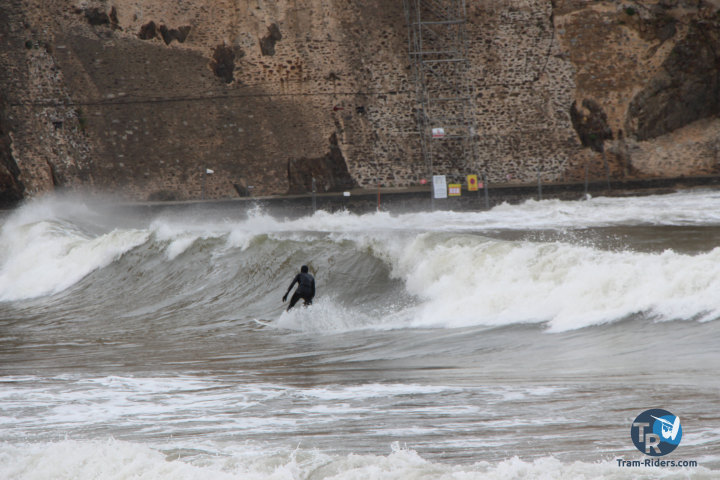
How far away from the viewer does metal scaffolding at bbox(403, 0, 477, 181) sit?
30.3 meters

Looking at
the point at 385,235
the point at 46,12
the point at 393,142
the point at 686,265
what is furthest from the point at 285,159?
the point at 686,265

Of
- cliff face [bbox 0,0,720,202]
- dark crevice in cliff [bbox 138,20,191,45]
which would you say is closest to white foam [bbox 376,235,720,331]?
cliff face [bbox 0,0,720,202]

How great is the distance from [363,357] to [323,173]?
21111 millimetres

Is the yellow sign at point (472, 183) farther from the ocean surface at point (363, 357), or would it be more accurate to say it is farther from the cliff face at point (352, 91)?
the ocean surface at point (363, 357)

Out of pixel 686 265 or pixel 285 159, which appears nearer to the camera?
pixel 686 265

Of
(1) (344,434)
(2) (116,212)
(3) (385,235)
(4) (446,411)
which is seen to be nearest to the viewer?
(1) (344,434)

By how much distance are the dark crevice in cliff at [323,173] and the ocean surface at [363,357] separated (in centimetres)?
1059

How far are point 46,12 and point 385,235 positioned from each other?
17603 millimetres

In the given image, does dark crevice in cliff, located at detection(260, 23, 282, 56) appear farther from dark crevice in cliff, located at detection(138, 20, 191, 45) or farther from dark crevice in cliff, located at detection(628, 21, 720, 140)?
dark crevice in cliff, located at detection(628, 21, 720, 140)

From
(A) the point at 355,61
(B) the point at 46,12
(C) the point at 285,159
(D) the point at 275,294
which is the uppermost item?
(B) the point at 46,12

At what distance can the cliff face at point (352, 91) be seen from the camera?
94.9 feet

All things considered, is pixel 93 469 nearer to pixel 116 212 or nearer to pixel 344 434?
pixel 344 434

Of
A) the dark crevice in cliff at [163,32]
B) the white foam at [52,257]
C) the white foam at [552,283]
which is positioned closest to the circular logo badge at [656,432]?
the white foam at [552,283]

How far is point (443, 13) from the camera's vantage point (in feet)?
99.9
